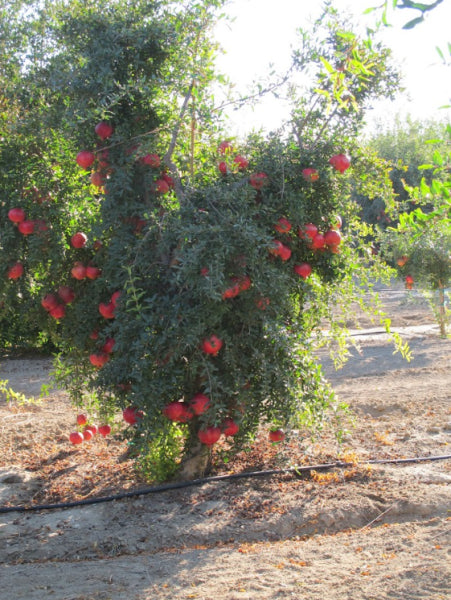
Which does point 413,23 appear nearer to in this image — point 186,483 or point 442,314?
point 186,483

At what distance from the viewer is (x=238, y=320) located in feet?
11.7

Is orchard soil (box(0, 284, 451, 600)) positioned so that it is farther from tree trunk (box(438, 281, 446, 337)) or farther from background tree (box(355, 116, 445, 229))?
background tree (box(355, 116, 445, 229))

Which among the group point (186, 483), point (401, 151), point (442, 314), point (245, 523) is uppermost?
point (401, 151)

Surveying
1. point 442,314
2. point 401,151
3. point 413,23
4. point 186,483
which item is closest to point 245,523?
point 186,483

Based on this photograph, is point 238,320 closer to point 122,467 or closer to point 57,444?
point 122,467

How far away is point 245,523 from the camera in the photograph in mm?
3693

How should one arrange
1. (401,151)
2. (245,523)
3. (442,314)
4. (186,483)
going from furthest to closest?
(401,151) → (442,314) → (186,483) → (245,523)

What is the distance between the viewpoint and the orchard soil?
109 inches

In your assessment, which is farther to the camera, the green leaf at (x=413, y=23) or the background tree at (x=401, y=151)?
the background tree at (x=401, y=151)

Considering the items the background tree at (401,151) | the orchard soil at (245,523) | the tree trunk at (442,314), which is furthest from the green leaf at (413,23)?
the background tree at (401,151)

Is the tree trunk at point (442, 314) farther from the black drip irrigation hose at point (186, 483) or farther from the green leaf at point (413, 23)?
the green leaf at point (413, 23)

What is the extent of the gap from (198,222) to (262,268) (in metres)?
0.43

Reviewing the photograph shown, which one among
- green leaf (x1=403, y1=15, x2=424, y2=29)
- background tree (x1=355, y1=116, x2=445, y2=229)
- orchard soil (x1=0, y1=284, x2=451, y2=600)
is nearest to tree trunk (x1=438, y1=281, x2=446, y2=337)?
orchard soil (x1=0, y1=284, x2=451, y2=600)

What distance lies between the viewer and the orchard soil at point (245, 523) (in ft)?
9.12
